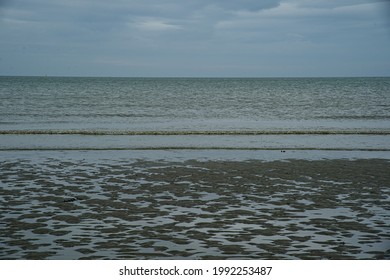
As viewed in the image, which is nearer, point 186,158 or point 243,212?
point 243,212

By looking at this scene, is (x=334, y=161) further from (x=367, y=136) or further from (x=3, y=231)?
(x=3, y=231)

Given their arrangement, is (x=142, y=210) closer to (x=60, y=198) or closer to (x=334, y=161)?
(x=60, y=198)

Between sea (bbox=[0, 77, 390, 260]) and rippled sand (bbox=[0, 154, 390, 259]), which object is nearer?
rippled sand (bbox=[0, 154, 390, 259])

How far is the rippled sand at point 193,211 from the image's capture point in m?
8.01

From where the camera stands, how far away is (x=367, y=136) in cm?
2597

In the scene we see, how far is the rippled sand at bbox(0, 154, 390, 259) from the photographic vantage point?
801 cm

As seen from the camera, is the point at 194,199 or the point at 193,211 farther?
the point at 194,199

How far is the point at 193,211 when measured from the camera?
1045cm

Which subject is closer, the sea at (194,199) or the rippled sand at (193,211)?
the rippled sand at (193,211)

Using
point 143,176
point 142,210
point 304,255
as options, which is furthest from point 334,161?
point 304,255

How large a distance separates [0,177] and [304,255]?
990 cm
